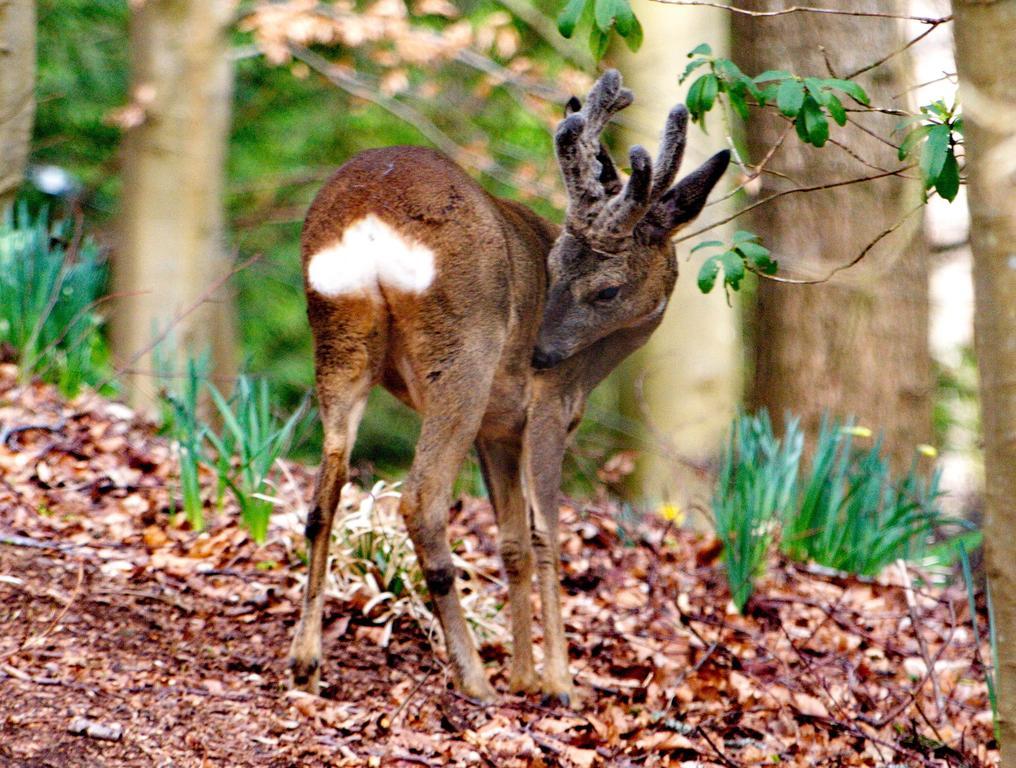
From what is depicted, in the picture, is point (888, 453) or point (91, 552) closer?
point (91, 552)

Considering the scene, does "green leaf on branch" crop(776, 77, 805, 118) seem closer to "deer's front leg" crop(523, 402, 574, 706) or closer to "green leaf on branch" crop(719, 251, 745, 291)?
"green leaf on branch" crop(719, 251, 745, 291)

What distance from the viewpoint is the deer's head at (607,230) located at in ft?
13.4

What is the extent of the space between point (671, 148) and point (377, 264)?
40.6 inches

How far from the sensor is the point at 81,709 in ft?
11.1

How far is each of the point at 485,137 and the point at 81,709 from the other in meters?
9.99

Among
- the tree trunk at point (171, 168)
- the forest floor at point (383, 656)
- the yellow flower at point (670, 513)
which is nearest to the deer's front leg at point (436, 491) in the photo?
the forest floor at point (383, 656)

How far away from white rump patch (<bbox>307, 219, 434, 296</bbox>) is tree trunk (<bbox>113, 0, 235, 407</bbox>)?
502 cm

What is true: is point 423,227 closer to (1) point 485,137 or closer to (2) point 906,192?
(2) point 906,192

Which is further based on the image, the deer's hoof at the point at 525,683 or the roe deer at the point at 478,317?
the deer's hoof at the point at 525,683

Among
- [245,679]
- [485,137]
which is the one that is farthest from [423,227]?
[485,137]

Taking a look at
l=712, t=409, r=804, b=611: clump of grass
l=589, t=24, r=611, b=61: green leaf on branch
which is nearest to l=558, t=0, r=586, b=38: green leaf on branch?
l=589, t=24, r=611, b=61: green leaf on branch

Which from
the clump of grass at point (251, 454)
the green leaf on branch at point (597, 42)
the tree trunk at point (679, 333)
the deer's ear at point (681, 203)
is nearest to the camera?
the green leaf on branch at point (597, 42)

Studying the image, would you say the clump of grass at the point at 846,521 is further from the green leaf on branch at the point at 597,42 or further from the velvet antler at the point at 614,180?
the green leaf on branch at the point at 597,42

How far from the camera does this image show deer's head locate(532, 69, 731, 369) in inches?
160
